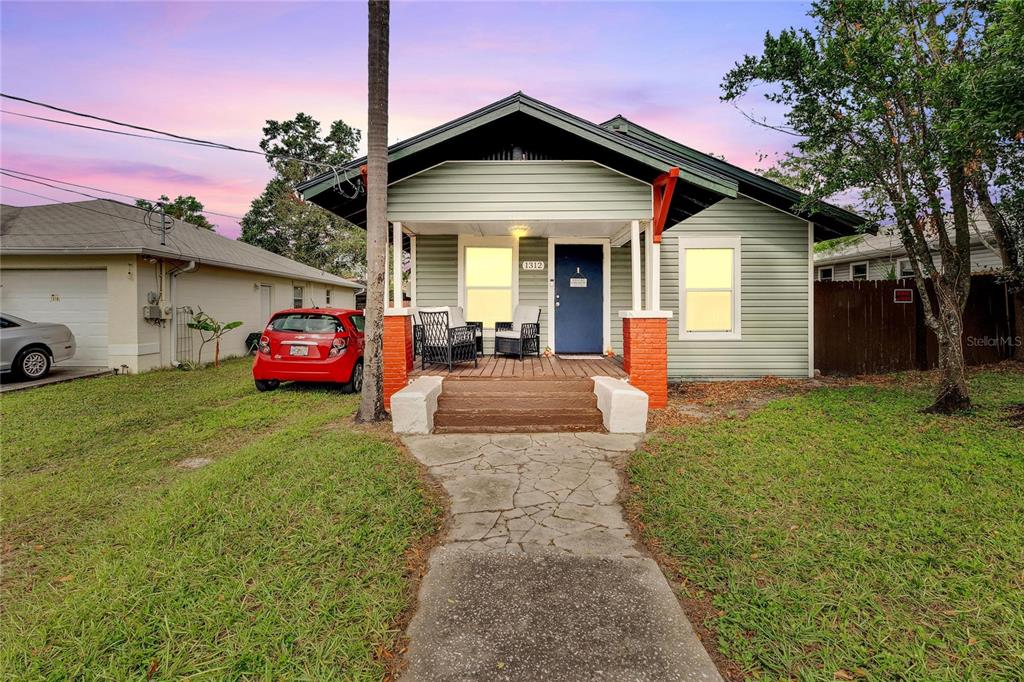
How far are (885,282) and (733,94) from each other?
5.36m

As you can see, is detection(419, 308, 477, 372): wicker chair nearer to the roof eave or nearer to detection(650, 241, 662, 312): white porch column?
the roof eave

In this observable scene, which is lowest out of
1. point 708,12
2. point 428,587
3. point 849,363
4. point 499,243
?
point 428,587

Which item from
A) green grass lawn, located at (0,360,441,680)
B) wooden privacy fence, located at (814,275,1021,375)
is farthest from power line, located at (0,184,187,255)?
wooden privacy fence, located at (814,275,1021,375)

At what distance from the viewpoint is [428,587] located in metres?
2.58

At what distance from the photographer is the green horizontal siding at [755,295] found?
889cm

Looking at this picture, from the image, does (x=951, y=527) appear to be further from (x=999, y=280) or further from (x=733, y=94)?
(x=999, y=280)

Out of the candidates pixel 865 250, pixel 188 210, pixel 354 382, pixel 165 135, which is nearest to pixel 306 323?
pixel 354 382

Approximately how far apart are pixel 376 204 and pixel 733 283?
21.9 ft

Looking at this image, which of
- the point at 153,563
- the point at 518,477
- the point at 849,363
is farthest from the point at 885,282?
the point at 153,563

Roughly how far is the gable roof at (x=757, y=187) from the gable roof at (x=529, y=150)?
0.07 meters

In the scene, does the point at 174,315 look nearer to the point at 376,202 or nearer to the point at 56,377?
the point at 56,377

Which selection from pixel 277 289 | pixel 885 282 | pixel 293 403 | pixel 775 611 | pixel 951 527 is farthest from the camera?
pixel 277 289

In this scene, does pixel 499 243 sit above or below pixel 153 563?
above

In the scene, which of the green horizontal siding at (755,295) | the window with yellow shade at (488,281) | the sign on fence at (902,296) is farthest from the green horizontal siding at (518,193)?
the sign on fence at (902,296)
